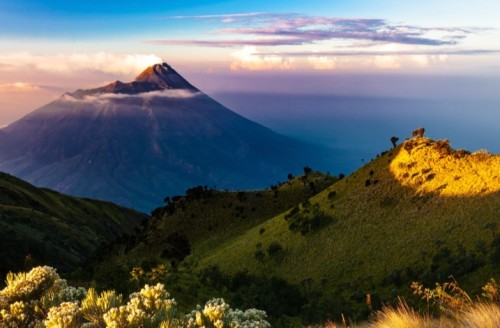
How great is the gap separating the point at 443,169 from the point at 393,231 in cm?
1657

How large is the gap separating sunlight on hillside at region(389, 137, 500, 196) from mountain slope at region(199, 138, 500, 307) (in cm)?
15

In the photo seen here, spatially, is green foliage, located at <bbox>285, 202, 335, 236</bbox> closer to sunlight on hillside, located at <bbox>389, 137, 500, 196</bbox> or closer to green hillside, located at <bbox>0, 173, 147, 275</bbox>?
sunlight on hillside, located at <bbox>389, 137, 500, 196</bbox>

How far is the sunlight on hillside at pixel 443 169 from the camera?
2726 inches

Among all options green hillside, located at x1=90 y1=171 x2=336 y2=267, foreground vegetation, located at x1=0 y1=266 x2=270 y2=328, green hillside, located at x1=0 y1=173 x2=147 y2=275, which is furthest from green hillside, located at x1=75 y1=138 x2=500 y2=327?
foreground vegetation, located at x1=0 y1=266 x2=270 y2=328

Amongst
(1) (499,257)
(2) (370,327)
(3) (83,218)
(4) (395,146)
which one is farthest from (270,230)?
(3) (83,218)

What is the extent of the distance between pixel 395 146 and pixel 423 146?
8.75 m

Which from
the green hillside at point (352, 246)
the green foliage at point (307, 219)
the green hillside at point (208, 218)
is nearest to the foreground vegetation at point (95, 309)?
the green hillside at point (352, 246)

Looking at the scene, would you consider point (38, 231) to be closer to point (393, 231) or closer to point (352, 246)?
point (352, 246)

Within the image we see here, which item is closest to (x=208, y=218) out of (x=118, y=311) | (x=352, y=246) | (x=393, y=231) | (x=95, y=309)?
(x=352, y=246)

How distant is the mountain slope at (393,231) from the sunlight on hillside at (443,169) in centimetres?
15

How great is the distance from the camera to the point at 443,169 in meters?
77.1

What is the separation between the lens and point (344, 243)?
70000 millimetres

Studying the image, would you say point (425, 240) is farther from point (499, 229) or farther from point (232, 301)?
point (232, 301)

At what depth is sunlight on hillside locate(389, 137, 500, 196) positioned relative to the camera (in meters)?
69.2
